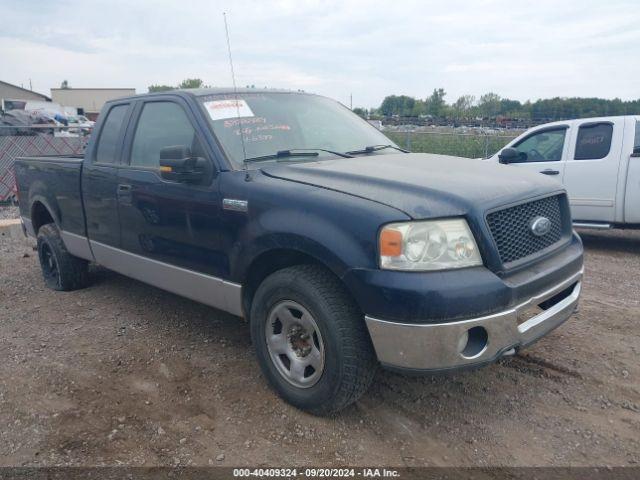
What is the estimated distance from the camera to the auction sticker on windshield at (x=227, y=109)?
147 inches

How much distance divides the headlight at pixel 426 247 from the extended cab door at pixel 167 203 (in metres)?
1.25

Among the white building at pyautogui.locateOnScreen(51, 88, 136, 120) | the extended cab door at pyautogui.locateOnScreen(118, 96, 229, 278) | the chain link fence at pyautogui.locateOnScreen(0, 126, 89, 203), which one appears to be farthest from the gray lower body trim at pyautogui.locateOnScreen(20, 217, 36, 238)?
the white building at pyautogui.locateOnScreen(51, 88, 136, 120)

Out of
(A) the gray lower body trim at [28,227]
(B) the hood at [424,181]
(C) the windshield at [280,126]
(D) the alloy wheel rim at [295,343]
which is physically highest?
(C) the windshield at [280,126]

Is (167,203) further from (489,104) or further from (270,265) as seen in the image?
(489,104)

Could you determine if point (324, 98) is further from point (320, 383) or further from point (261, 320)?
point (320, 383)

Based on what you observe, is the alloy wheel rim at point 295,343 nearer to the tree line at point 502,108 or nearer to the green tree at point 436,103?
the tree line at point 502,108

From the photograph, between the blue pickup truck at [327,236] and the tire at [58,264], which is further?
the tire at [58,264]

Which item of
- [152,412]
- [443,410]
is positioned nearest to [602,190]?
[443,410]

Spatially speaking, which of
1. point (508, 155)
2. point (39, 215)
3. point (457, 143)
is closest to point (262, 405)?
point (39, 215)

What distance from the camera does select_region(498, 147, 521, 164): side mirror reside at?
734 centimetres

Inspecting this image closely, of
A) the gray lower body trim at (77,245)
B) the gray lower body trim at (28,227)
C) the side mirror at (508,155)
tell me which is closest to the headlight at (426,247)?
the gray lower body trim at (77,245)

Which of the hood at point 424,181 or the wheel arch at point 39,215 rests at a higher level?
the hood at point 424,181

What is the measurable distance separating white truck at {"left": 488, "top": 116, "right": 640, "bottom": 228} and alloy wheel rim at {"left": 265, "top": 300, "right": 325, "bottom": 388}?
5131 mm

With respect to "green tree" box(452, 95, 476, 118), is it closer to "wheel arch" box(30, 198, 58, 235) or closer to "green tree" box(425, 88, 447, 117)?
"green tree" box(425, 88, 447, 117)
